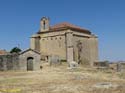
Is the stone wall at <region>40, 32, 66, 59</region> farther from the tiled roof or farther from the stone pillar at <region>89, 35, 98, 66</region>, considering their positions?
the stone pillar at <region>89, 35, 98, 66</region>

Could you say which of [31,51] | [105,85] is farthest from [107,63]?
[105,85]

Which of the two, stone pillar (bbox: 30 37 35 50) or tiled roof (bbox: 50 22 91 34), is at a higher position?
tiled roof (bbox: 50 22 91 34)

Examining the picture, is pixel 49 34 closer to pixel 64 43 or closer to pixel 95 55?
pixel 64 43

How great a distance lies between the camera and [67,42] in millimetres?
54906

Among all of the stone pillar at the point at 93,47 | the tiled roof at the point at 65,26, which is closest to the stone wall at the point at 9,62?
the tiled roof at the point at 65,26

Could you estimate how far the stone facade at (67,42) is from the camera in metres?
55.1

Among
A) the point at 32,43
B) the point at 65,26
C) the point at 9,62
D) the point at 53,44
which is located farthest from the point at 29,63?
the point at 32,43

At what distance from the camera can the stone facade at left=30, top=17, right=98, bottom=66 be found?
55.1 m

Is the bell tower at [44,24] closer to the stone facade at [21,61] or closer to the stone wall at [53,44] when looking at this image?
the stone wall at [53,44]

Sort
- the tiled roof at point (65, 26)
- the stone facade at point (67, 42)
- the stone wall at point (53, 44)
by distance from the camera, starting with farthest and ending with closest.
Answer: the tiled roof at point (65, 26) < the stone wall at point (53, 44) < the stone facade at point (67, 42)

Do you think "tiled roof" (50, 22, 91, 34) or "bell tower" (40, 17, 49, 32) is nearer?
"tiled roof" (50, 22, 91, 34)

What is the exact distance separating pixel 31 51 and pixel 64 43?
14.5m

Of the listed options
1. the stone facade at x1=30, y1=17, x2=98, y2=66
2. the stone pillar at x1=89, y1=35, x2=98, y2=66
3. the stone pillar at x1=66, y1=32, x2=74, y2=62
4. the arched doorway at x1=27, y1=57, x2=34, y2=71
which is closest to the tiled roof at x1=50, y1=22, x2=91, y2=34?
the stone facade at x1=30, y1=17, x2=98, y2=66

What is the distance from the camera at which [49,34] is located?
192 ft
